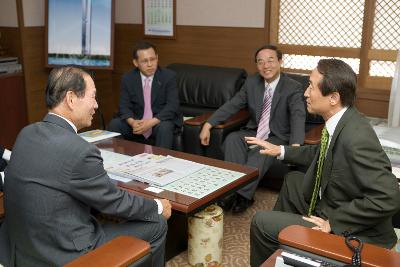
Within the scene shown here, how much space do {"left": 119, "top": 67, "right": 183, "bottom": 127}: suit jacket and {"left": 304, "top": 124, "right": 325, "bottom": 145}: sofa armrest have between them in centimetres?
111

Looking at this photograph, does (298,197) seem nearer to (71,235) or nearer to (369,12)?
(71,235)

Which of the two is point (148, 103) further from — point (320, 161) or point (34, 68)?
point (320, 161)

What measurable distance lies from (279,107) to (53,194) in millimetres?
2206

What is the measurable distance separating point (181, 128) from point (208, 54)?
Result: 1037mm

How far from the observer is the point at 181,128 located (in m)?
3.98

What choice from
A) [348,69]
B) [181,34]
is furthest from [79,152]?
[181,34]

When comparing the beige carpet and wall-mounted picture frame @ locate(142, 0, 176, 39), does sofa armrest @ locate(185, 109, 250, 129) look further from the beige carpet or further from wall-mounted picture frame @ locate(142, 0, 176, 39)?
wall-mounted picture frame @ locate(142, 0, 176, 39)

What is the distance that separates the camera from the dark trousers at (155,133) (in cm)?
378

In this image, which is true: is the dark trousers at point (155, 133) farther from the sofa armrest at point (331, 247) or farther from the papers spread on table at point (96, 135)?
the sofa armrest at point (331, 247)

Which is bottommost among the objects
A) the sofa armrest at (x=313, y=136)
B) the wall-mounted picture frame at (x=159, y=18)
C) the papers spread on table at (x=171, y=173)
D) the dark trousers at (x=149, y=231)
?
the dark trousers at (x=149, y=231)

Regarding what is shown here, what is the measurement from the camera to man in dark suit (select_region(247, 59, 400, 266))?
1.83 meters

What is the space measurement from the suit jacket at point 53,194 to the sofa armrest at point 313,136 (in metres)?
1.79

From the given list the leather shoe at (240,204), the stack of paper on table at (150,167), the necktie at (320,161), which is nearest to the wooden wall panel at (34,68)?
the stack of paper on table at (150,167)

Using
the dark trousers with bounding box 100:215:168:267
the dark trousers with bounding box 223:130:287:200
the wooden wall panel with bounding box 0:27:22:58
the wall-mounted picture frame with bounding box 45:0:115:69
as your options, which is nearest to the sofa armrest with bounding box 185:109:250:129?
the dark trousers with bounding box 223:130:287:200
